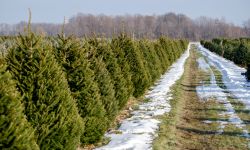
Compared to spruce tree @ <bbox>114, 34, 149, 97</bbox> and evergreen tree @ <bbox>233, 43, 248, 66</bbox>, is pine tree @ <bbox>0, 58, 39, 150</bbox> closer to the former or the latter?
spruce tree @ <bbox>114, 34, 149, 97</bbox>

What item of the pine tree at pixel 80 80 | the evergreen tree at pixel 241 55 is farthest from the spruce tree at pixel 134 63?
the evergreen tree at pixel 241 55

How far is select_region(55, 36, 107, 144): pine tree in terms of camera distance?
8539 millimetres

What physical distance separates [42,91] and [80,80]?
1982 millimetres

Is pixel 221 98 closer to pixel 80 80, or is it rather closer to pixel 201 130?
pixel 201 130

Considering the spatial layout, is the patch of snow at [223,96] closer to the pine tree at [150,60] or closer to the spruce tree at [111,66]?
the pine tree at [150,60]

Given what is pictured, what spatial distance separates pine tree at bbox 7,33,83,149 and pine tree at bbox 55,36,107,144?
144 centimetres

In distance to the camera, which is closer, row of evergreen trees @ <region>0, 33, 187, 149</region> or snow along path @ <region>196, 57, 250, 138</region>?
row of evergreen trees @ <region>0, 33, 187, 149</region>

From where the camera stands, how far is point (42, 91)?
665cm

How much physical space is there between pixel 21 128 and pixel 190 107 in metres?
10.0

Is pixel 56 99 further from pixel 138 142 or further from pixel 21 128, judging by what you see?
pixel 138 142

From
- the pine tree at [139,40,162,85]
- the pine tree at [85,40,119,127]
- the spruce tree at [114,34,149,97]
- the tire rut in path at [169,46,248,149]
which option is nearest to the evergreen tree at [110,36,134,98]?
the spruce tree at [114,34,149,97]

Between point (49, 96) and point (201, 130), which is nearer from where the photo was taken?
point (49, 96)

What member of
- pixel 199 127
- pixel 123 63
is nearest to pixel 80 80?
pixel 199 127

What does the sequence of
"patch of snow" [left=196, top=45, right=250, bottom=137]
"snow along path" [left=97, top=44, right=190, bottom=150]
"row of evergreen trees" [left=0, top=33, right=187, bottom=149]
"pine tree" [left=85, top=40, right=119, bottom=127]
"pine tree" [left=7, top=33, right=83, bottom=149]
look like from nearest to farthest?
"row of evergreen trees" [left=0, top=33, right=187, bottom=149] < "pine tree" [left=7, top=33, right=83, bottom=149] < "snow along path" [left=97, top=44, right=190, bottom=150] < "pine tree" [left=85, top=40, right=119, bottom=127] < "patch of snow" [left=196, top=45, right=250, bottom=137]
